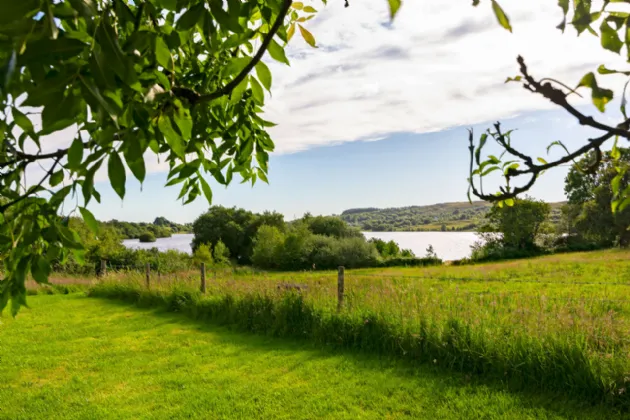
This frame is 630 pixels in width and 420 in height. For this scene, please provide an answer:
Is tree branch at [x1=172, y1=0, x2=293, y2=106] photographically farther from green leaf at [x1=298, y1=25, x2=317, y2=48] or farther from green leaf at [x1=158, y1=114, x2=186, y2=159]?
green leaf at [x1=298, y1=25, x2=317, y2=48]

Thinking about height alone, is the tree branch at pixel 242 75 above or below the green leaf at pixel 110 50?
above

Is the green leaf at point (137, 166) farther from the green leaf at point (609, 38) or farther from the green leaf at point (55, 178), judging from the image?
the green leaf at point (609, 38)

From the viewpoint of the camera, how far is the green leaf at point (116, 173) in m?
0.66

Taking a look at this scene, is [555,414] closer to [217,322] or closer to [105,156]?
[105,156]

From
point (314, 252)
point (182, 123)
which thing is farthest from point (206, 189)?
point (314, 252)

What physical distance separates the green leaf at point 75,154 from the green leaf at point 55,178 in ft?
2.07

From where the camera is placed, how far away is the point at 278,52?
98 centimetres

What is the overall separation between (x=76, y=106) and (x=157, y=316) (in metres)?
10.1

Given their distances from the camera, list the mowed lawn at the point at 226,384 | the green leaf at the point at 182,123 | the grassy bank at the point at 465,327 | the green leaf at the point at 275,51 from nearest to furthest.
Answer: the green leaf at the point at 182,123 < the green leaf at the point at 275,51 < the mowed lawn at the point at 226,384 < the grassy bank at the point at 465,327

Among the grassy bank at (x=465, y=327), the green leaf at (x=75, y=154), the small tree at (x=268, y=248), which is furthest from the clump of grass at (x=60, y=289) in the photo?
the green leaf at (x=75, y=154)

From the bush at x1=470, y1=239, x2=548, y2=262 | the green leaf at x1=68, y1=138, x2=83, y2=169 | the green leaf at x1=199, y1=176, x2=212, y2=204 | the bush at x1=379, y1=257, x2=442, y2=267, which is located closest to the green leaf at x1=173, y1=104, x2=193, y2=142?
the green leaf at x1=68, y1=138, x2=83, y2=169

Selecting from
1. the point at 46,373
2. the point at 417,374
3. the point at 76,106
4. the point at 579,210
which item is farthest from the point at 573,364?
the point at 579,210

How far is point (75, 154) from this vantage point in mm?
678

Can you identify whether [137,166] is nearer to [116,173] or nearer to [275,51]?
[116,173]
